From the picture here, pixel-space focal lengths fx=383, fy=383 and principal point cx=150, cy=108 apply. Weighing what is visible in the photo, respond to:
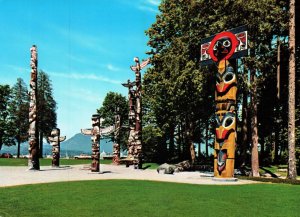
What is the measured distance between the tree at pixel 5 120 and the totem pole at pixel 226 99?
57.8m

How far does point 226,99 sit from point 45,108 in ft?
197

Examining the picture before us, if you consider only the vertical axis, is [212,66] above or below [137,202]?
above

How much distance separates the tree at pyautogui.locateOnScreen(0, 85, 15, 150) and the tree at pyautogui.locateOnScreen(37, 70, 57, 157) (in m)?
5.68

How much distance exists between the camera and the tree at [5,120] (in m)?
74.1

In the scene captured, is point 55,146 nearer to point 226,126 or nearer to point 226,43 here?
point 226,126

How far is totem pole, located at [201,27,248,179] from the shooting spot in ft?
77.6

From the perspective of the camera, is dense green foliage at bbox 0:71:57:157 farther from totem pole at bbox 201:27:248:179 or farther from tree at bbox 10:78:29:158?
totem pole at bbox 201:27:248:179

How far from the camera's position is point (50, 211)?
38.8 feet

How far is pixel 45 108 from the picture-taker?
257 ft

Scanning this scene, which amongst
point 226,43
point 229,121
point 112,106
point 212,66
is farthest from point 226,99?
point 112,106

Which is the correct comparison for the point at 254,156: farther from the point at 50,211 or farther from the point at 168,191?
the point at 50,211

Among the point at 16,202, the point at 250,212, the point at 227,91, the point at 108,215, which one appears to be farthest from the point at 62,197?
the point at 227,91

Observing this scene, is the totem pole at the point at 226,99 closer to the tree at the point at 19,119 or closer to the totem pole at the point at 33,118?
the totem pole at the point at 33,118

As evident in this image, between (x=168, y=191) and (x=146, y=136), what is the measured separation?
43.4 m
